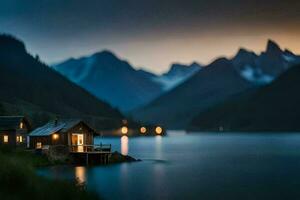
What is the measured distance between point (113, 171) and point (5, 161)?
43.3 meters

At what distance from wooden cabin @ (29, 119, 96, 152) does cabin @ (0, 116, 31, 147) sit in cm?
283

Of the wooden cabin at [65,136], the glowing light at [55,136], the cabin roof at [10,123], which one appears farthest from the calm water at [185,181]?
the cabin roof at [10,123]

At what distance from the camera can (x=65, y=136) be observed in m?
92.2

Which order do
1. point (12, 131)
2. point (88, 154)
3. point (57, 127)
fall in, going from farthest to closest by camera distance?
1. point (12, 131)
2. point (57, 127)
3. point (88, 154)

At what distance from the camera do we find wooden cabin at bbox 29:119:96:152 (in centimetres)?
9225

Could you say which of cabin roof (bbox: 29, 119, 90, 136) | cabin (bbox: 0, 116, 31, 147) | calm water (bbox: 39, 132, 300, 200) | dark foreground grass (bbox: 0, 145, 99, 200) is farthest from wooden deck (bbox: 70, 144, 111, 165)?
dark foreground grass (bbox: 0, 145, 99, 200)

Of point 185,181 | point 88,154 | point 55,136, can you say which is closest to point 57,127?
point 55,136

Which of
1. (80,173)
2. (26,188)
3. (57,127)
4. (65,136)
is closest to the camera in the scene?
(26,188)

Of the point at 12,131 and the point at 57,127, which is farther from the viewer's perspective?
the point at 12,131

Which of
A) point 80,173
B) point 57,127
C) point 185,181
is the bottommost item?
point 185,181

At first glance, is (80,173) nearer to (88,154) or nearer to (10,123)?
(88,154)

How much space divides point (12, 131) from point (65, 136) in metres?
10.4

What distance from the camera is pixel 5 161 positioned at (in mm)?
41188

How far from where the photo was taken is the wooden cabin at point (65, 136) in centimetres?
9225
